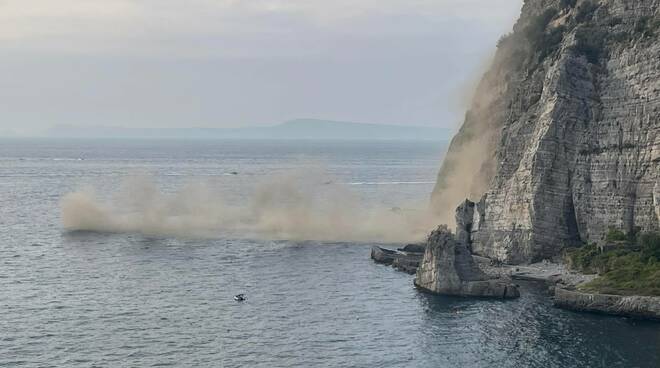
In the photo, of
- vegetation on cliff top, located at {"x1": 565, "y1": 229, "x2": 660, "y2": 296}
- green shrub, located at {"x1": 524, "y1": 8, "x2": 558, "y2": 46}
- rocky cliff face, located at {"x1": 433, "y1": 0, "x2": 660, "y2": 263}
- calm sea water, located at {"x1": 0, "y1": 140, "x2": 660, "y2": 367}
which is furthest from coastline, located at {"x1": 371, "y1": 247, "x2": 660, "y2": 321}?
green shrub, located at {"x1": 524, "y1": 8, "x2": 558, "y2": 46}

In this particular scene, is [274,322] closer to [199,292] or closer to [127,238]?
[199,292]

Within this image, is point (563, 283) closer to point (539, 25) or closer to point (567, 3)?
point (567, 3)

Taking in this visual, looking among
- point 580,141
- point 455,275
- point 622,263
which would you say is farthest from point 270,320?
point 580,141

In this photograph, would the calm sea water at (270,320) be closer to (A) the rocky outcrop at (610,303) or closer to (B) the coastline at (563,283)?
(A) the rocky outcrop at (610,303)

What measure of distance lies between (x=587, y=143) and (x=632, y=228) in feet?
35.5

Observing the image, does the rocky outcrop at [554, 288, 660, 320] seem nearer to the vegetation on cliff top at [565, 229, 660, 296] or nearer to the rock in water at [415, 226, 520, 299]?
the vegetation on cliff top at [565, 229, 660, 296]

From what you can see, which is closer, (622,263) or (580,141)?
(622,263)

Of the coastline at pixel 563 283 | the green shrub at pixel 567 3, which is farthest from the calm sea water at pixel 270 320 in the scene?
the green shrub at pixel 567 3

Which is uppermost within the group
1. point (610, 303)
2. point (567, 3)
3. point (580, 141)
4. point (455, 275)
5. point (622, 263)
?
point (567, 3)

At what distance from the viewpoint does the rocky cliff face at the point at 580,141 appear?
3703 inches

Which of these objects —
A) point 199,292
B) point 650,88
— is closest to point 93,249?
point 199,292

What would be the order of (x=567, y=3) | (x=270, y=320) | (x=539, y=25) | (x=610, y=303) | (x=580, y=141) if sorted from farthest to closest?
(x=539, y=25) < (x=567, y=3) < (x=580, y=141) < (x=610, y=303) < (x=270, y=320)

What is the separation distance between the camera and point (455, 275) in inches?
3536

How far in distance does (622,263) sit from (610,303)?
8774mm
